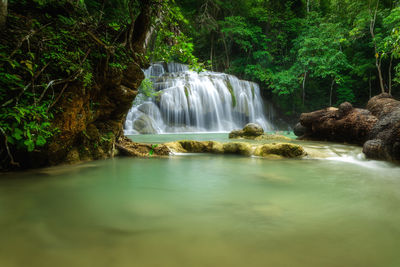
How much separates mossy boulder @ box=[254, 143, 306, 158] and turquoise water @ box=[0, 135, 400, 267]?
163 cm

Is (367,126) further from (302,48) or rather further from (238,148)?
(302,48)

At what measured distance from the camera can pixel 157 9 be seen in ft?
11.5

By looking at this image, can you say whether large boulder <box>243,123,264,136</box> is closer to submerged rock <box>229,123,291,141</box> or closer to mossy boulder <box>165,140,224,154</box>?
submerged rock <box>229,123,291,141</box>

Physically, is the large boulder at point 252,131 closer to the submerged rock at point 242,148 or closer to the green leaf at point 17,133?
the submerged rock at point 242,148

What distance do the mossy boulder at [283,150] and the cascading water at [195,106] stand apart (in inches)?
337

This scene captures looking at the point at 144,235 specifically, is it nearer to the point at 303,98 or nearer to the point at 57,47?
the point at 57,47

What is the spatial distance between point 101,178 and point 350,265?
2469 millimetres

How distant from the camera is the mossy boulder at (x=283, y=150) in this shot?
14.0ft

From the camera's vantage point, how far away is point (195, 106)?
14.3 metres

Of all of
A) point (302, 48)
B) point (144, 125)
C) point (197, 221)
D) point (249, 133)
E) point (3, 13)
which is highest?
point (302, 48)

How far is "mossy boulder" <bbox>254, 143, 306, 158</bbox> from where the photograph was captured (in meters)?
4.26

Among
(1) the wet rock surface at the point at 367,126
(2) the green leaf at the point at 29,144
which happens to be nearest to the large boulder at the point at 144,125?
(1) the wet rock surface at the point at 367,126

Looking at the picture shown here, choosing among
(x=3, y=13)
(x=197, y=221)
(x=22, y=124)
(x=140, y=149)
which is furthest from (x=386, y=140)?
(x=3, y=13)

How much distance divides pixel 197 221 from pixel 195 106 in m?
13.2
